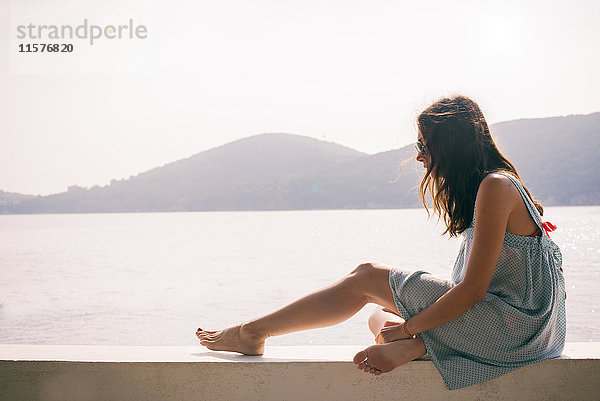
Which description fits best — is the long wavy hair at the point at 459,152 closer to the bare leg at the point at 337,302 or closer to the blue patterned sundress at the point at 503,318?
the blue patterned sundress at the point at 503,318

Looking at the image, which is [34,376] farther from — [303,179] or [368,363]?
[303,179]

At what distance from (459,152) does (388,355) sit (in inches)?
24.5

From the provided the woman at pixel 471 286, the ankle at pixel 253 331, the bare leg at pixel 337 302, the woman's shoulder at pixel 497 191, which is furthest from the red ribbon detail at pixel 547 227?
the ankle at pixel 253 331

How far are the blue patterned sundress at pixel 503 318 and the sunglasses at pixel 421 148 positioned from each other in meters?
0.29

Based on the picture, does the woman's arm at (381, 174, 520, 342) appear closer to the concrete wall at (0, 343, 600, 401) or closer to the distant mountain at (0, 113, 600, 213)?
the concrete wall at (0, 343, 600, 401)

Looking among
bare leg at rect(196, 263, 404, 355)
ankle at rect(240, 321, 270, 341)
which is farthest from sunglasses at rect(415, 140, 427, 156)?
ankle at rect(240, 321, 270, 341)

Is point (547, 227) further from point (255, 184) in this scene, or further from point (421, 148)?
point (255, 184)

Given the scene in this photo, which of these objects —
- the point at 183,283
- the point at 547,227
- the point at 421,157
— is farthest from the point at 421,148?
the point at 183,283

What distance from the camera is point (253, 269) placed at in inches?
590

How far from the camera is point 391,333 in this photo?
1645 millimetres

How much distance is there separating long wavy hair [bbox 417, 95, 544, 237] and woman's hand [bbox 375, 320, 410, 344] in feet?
1.19

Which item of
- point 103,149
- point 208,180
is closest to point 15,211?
point 103,149

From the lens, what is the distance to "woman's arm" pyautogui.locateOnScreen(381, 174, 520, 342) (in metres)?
1.45

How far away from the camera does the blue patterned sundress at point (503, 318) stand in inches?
60.6
